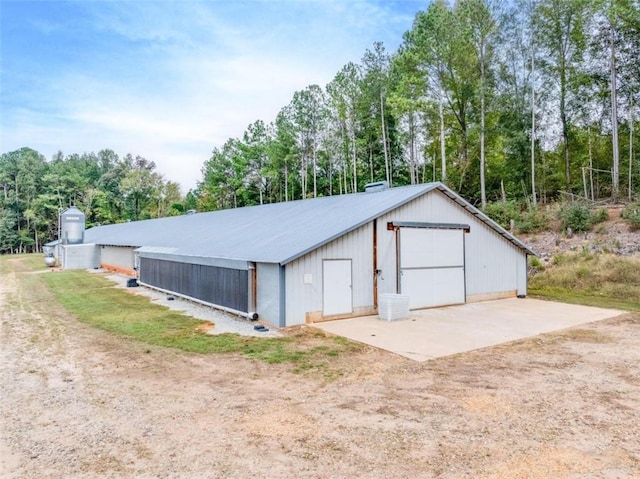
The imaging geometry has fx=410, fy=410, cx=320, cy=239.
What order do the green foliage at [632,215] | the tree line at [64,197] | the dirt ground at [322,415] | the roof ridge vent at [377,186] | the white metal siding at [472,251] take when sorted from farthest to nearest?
the tree line at [64,197], the green foliage at [632,215], the roof ridge vent at [377,186], the white metal siding at [472,251], the dirt ground at [322,415]

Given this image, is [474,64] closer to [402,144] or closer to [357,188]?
[402,144]

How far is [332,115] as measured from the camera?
36.7m

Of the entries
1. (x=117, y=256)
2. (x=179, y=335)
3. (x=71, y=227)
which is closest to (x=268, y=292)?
(x=179, y=335)

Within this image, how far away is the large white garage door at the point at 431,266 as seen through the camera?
1232 centimetres

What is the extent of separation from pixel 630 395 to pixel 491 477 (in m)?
3.43

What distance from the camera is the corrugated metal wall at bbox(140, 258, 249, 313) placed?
11.1 m

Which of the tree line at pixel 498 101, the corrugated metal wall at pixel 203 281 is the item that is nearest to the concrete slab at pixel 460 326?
the corrugated metal wall at pixel 203 281

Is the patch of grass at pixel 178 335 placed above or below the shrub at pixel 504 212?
below

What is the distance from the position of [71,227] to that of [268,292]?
24.7 metres

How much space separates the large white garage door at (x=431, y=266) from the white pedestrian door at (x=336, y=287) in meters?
2.01

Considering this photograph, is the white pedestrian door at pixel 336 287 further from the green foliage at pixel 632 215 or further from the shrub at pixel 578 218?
the green foliage at pixel 632 215

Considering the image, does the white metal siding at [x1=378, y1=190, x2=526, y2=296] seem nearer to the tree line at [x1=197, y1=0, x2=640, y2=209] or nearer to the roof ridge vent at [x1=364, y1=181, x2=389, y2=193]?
the roof ridge vent at [x1=364, y1=181, x2=389, y2=193]

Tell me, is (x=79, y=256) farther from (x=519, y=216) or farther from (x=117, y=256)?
(x=519, y=216)

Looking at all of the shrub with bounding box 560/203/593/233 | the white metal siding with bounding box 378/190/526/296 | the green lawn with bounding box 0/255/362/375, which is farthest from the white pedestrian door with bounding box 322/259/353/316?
the shrub with bounding box 560/203/593/233
